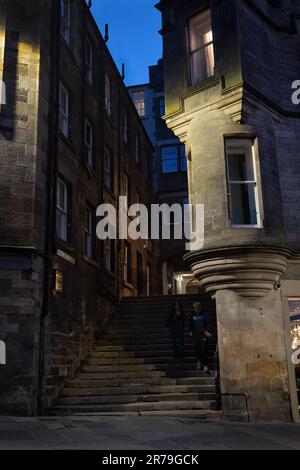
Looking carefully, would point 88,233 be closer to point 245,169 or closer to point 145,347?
point 145,347

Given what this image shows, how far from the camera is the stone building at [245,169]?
10.6m

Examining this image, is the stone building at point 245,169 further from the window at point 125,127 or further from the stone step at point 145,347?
the window at point 125,127

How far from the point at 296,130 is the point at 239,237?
3.50 metres

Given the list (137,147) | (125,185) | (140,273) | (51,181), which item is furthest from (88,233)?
(137,147)

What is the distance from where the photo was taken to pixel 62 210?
1498cm

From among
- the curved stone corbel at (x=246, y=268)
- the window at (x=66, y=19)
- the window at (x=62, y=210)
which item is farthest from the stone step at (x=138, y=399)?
the window at (x=66, y=19)

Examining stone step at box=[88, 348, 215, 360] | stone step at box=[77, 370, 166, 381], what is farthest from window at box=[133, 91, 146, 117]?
stone step at box=[77, 370, 166, 381]

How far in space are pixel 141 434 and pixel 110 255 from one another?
12.5 meters

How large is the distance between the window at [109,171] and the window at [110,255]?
2.23 meters

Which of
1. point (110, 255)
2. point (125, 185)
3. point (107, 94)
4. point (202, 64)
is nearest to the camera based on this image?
point (202, 64)

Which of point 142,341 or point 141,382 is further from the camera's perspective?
point 142,341

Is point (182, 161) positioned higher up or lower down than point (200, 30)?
higher up

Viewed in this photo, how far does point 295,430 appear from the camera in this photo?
9000 millimetres

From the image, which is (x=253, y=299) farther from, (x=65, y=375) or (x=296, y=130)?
(x=65, y=375)
